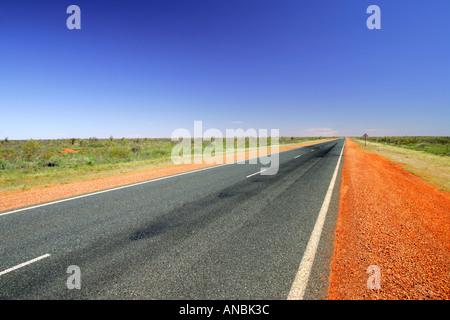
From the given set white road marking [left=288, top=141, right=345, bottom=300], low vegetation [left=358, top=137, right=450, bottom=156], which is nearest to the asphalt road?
white road marking [left=288, top=141, right=345, bottom=300]

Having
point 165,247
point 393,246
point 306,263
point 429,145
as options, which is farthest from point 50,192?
point 429,145

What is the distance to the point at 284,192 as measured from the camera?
257 inches

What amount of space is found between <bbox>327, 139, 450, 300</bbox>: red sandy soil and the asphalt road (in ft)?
0.82

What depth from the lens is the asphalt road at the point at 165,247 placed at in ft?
8.00

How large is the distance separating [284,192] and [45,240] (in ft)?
19.8

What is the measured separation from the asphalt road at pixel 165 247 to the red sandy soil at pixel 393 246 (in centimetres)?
25

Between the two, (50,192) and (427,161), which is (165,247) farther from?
(427,161)

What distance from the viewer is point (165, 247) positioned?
3.34 metres

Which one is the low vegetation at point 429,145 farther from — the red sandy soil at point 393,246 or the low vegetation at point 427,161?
the red sandy soil at point 393,246

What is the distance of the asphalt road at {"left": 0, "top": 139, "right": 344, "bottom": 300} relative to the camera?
244cm

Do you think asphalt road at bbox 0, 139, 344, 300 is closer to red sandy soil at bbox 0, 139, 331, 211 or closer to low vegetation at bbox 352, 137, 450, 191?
red sandy soil at bbox 0, 139, 331, 211

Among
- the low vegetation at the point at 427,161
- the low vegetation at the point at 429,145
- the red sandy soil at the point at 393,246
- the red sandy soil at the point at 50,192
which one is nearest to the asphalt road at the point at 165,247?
the red sandy soil at the point at 393,246
